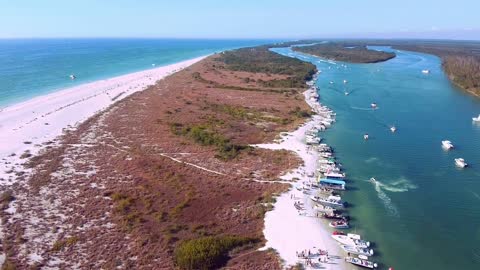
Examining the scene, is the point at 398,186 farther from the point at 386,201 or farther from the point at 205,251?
the point at 205,251

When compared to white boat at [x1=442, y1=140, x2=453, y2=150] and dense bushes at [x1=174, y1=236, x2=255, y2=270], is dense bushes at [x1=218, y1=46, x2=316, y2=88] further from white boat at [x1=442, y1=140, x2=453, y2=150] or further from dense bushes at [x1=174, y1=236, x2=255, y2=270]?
dense bushes at [x1=174, y1=236, x2=255, y2=270]

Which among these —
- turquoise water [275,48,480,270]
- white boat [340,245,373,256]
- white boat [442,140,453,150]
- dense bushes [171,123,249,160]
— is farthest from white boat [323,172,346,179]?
white boat [442,140,453,150]

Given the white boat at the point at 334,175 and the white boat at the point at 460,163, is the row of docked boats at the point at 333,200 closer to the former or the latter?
the white boat at the point at 334,175

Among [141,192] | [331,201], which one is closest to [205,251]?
[141,192]

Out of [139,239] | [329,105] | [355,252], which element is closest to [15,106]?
[139,239]

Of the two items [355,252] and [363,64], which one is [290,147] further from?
[363,64]

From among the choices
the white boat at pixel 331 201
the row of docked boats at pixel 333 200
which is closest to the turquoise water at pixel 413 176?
the row of docked boats at pixel 333 200
